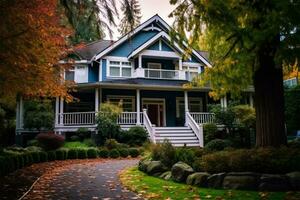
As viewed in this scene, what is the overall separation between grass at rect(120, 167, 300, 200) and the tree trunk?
3016mm

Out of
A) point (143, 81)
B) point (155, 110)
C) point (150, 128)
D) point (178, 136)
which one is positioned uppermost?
point (143, 81)

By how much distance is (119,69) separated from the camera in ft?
89.5

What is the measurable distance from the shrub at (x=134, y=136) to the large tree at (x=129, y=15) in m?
16.2

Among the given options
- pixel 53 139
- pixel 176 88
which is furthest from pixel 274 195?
pixel 176 88

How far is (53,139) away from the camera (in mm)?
17656

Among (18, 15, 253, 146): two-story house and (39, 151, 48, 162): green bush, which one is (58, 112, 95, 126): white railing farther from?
(39, 151, 48, 162): green bush

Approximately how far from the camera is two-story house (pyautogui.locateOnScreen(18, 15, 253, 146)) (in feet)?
82.7

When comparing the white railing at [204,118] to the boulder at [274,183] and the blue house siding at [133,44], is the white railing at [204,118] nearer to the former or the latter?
the blue house siding at [133,44]

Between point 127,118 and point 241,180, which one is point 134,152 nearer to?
point 127,118

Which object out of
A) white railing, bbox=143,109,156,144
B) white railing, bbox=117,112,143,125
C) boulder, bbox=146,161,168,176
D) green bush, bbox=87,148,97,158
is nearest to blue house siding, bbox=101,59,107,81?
white railing, bbox=117,112,143,125

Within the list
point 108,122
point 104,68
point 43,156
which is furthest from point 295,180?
point 104,68

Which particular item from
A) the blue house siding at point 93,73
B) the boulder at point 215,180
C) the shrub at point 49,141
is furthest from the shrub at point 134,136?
the boulder at point 215,180

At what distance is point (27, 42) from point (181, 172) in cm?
491

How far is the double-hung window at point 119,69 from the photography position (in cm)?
2700
